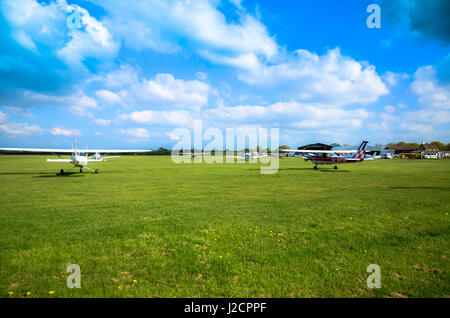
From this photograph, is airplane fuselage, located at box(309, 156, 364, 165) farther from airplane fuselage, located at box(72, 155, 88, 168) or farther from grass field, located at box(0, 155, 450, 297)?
airplane fuselage, located at box(72, 155, 88, 168)

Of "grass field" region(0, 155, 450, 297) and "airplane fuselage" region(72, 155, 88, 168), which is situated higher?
"airplane fuselage" region(72, 155, 88, 168)

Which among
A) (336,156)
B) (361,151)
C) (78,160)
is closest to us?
(78,160)

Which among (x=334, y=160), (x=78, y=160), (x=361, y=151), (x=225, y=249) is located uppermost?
(x=361, y=151)

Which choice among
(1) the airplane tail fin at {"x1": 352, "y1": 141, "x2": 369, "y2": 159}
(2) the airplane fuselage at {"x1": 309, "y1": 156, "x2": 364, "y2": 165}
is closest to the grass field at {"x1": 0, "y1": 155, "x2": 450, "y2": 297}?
(2) the airplane fuselage at {"x1": 309, "y1": 156, "x2": 364, "y2": 165}

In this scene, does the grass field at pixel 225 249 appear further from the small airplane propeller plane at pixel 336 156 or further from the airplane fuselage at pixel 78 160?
the small airplane propeller plane at pixel 336 156

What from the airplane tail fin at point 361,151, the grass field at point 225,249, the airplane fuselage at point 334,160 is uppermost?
the airplane tail fin at point 361,151

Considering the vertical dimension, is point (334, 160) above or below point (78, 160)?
below

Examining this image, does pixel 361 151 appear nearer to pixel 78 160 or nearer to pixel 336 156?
pixel 336 156

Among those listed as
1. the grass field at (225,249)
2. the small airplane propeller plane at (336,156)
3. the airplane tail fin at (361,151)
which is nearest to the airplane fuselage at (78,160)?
the grass field at (225,249)

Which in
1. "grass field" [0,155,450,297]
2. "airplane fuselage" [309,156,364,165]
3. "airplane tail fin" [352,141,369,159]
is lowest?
"grass field" [0,155,450,297]

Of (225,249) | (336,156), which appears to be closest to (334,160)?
(336,156)
